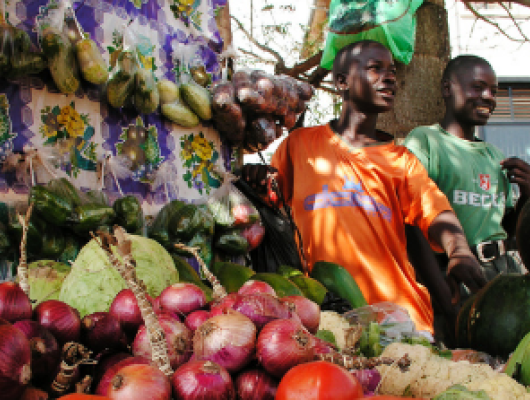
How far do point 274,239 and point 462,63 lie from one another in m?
2.14

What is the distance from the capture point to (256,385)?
3.60 ft

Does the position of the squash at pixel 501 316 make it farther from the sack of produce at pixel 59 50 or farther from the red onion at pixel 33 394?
the sack of produce at pixel 59 50

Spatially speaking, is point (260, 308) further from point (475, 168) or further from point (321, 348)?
point (475, 168)

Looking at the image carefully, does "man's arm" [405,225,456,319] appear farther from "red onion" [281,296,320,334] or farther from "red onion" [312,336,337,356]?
"red onion" [312,336,337,356]

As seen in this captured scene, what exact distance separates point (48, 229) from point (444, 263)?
2777 mm

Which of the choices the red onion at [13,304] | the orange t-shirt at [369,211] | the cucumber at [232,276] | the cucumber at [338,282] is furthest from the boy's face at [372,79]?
the red onion at [13,304]

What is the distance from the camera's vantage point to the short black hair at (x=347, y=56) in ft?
11.2

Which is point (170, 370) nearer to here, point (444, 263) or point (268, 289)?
point (268, 289)

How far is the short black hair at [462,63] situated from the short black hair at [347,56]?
0.84m

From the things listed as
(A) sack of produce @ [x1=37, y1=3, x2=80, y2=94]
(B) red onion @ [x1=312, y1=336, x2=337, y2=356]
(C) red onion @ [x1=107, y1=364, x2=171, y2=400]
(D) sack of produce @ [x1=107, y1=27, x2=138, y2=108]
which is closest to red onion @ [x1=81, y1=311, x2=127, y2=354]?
(C) red onion @ [x1=107, y1=364, x2=171, y2=400]

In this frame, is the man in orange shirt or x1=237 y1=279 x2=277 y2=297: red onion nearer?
x1=237 y1=279 x2=277 y2=297: red onion

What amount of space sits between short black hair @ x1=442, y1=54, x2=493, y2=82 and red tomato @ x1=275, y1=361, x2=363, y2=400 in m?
3.45

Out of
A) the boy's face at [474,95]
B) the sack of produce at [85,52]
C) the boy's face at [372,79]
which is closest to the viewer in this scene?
the sack of produce at [85,52]

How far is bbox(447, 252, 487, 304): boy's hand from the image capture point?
2.55 m
